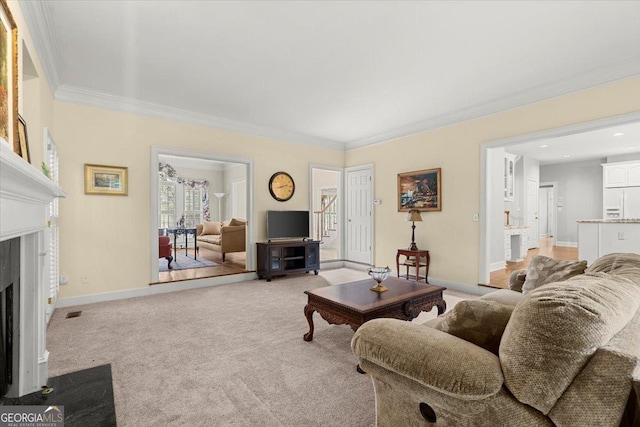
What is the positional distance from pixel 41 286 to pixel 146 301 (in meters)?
2.09

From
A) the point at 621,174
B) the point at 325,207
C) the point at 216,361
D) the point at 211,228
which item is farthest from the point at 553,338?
the point at 621,174

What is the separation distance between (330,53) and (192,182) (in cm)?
801

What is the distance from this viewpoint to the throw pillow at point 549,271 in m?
2.28

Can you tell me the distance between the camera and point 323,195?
1007cm

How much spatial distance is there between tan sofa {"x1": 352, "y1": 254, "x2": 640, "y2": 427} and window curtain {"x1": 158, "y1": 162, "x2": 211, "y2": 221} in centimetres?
928

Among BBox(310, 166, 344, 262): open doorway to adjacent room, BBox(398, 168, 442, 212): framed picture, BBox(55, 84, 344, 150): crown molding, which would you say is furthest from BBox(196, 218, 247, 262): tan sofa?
BBox(398, 168, 442, 212): framed picture

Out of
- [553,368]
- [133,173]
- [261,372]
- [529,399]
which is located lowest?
[261,372]

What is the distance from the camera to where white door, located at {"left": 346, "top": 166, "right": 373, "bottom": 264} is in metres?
6.17

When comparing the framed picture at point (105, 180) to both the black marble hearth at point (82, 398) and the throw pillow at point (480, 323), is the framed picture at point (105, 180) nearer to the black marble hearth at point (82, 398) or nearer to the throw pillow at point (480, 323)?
the black marble hearth at point (82, 398)

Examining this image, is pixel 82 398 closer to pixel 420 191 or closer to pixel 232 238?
pixel 420 191

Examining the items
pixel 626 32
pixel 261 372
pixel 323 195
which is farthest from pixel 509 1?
pixel 323 195

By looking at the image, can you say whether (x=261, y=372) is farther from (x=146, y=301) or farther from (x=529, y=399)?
(x=146, y=301)

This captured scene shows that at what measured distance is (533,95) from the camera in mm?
3850

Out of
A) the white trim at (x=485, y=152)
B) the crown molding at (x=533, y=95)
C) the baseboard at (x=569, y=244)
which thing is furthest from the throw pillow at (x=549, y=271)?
the baseboard at (x=569, y=244)
